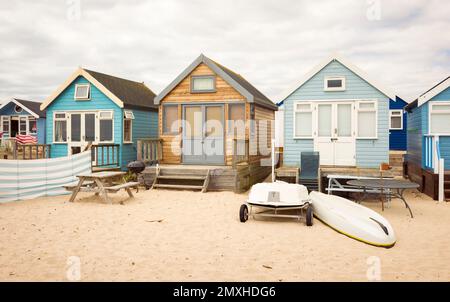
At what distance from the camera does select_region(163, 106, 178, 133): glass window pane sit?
1527cm

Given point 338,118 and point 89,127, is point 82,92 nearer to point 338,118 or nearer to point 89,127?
point 89,127

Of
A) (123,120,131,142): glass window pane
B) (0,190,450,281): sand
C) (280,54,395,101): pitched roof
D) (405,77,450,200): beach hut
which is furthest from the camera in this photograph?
(123,120,131,142): glass window pane

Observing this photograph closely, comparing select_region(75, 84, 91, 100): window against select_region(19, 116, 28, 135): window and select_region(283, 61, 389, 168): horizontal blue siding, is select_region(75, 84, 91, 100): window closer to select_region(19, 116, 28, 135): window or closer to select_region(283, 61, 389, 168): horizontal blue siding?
select_region(283, 61, 389, 168): horizontal blue siding

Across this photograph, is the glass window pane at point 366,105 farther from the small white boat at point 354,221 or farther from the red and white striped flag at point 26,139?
the red and white striped flag at point 26,139

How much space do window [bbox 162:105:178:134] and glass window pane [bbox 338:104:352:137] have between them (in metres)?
6.05

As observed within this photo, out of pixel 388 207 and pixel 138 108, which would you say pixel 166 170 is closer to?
pixel 138 108

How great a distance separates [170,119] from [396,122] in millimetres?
13223

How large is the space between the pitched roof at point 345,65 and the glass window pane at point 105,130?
7.53 m

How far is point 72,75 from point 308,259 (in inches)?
570

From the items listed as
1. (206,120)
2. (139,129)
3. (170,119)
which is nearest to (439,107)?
(206,120)

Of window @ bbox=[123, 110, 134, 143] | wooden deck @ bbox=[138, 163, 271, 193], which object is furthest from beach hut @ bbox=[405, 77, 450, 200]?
window @ bbox=[123, 110, 134, 143]

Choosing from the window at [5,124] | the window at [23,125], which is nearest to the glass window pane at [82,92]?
the window at [23,125]

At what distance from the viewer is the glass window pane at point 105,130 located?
16.8 m

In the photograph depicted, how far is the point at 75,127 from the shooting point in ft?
57.1
